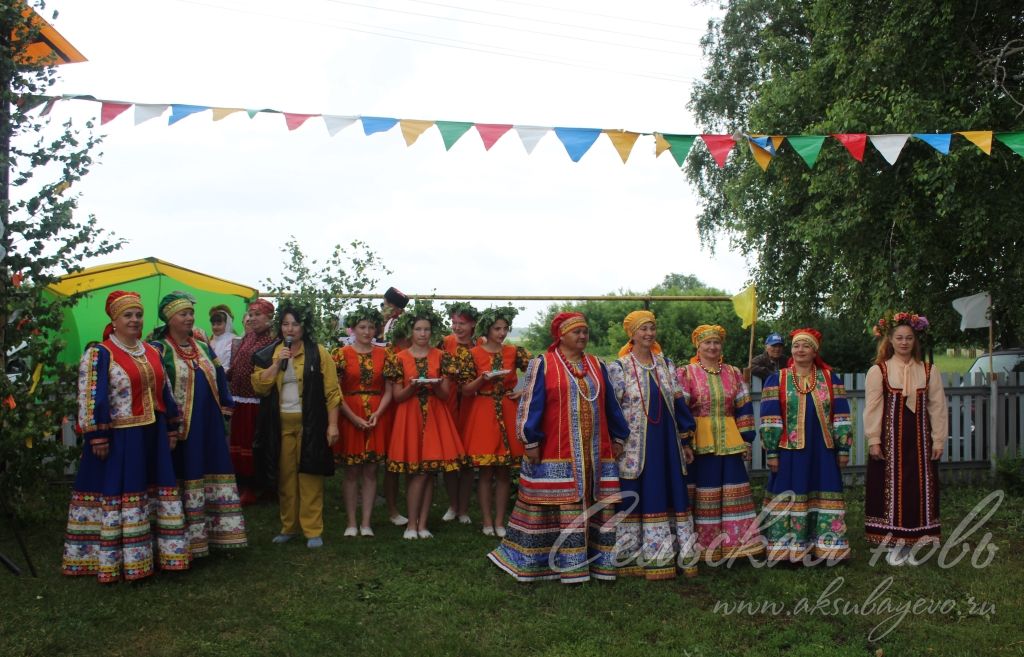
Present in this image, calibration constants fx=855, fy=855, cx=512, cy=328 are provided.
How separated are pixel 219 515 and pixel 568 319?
2.82 metres

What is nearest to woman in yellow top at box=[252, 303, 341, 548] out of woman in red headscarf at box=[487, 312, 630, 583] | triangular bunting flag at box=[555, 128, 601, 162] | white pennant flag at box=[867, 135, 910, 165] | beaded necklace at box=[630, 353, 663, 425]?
woman in red headscarf at box=[487, 312, 630, 583]

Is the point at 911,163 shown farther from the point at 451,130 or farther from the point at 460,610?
the point at 460,610

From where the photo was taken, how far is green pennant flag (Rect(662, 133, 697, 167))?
7312 millimetres

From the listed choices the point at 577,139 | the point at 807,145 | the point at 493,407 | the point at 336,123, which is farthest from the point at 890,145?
the point at 336,123

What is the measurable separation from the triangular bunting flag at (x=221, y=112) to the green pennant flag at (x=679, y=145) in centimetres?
362

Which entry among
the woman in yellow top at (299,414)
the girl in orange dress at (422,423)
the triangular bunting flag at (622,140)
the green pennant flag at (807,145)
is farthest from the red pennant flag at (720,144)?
the woman in yellow top at (299,414)

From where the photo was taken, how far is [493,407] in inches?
274

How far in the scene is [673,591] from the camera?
560 centimetres

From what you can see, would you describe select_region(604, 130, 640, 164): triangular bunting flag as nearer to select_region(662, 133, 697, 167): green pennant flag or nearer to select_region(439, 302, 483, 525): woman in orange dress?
select_region(662, 133, 697, 167): green pennant flag

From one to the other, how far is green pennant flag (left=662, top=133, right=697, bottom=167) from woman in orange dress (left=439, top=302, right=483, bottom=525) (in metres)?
2.16

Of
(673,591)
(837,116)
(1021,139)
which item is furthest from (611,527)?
(837,116)

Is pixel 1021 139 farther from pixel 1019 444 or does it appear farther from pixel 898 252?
pixel 1019 444

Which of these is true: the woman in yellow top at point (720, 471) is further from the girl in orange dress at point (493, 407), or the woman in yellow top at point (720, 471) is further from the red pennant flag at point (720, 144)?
the red pennant flag at point (720, 144)

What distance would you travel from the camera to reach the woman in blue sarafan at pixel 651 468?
5906 millimetres
